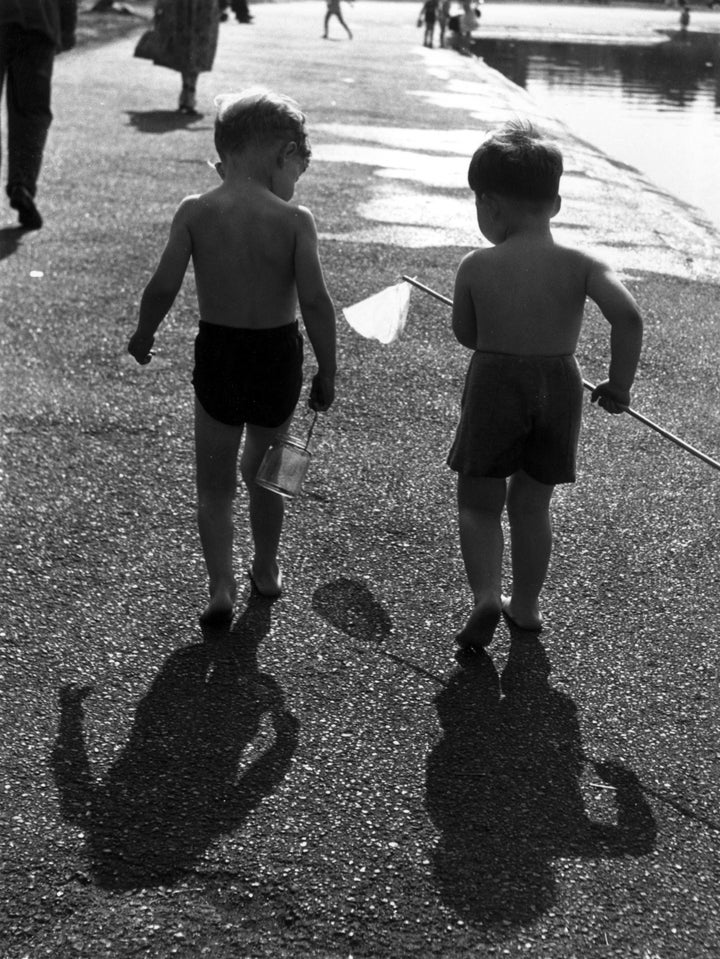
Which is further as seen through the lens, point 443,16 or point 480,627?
point 443,16

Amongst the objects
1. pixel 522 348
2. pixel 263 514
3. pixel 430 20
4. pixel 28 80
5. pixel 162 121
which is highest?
pixel 522 348

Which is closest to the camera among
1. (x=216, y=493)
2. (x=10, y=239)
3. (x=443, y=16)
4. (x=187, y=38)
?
(x=216, y=493)

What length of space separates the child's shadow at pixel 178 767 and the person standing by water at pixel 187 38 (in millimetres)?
10860

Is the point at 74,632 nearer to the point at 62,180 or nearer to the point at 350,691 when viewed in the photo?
the point at 350,691

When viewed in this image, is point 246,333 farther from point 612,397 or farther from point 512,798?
point 512,798

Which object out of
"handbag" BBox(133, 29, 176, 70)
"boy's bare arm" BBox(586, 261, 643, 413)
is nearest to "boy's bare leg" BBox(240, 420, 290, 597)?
"boy's bare arm" BBox(586, 261, 643, 413)

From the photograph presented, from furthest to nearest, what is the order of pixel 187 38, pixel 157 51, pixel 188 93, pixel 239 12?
pixel 239 12
pixel 157 51
pixel 187 38
pixel 188 93

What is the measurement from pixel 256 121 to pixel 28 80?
15.7 feet

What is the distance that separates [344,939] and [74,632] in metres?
1.29

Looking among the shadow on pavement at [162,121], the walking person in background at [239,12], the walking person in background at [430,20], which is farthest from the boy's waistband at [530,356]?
the walking person in background at [239,12]

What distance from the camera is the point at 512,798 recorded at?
2.83 meters

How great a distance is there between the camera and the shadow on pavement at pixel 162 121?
12.2m

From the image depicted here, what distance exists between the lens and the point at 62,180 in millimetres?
9406

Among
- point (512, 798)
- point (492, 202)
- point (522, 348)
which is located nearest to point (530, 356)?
point (522, 348)
